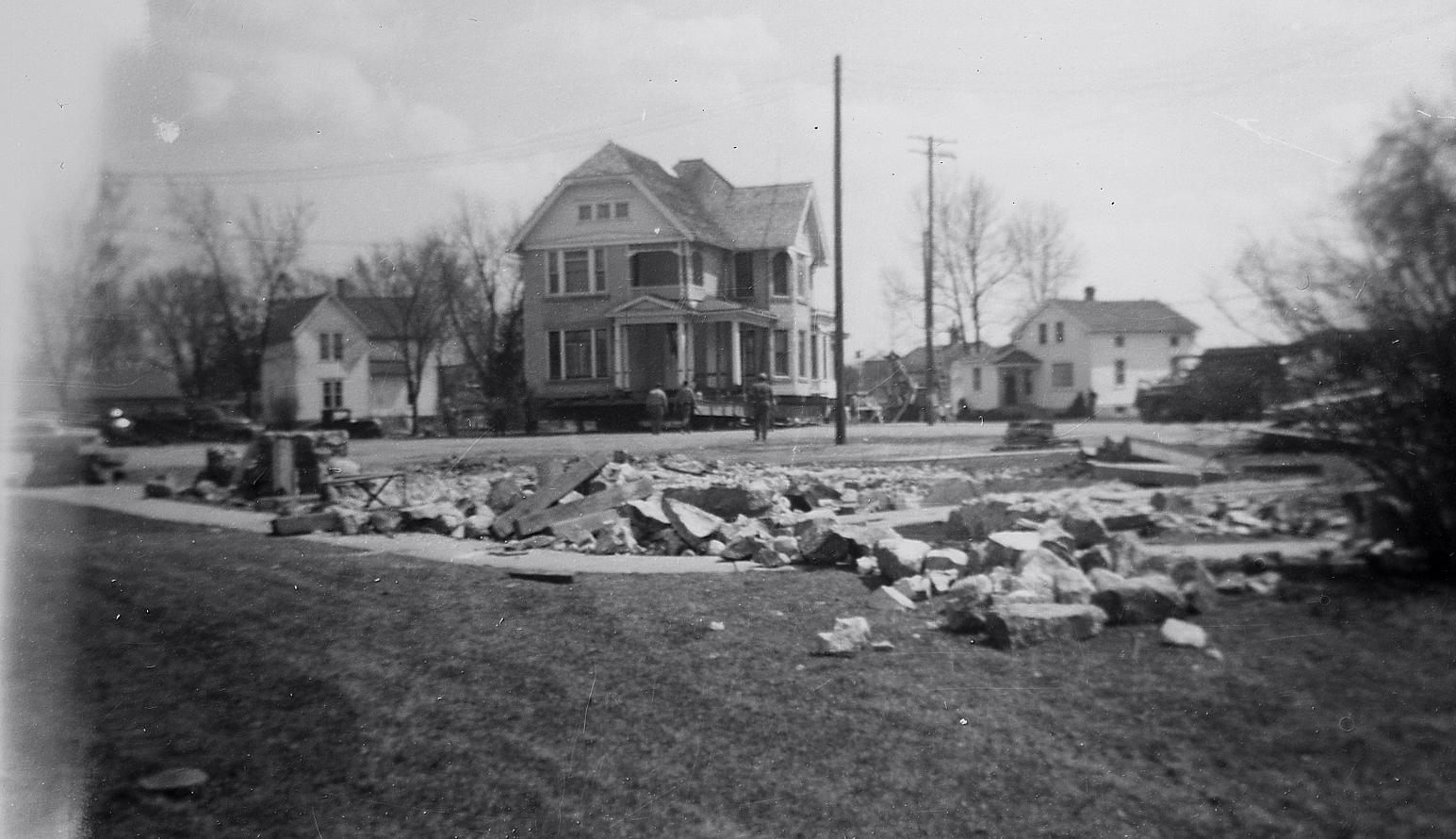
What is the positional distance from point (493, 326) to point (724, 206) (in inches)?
22.0

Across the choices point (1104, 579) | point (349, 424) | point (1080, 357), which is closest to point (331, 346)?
point (349, 424)

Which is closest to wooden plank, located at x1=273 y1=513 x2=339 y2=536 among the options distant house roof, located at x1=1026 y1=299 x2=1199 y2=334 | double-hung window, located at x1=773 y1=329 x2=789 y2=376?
double-hung window, located at x1=773 y1=329 x2=789 y2=376

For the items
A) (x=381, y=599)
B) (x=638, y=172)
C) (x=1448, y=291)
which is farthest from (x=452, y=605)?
(x=1448, y=291)

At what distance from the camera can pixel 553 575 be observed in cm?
239

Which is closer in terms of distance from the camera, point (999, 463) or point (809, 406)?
point (999, 463)

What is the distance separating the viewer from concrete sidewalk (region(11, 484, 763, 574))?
7.69 ft

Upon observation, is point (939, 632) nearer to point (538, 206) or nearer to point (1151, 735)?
point (1151, 735)

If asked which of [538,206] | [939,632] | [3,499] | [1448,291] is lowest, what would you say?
[939,632]

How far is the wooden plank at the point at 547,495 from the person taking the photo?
8.00 feet

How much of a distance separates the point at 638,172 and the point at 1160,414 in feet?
3.92

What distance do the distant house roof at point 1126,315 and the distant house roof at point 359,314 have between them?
1.34m

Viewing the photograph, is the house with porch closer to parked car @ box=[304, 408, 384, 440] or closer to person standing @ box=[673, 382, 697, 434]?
person standing @ box=[673, 382, 697, 434]

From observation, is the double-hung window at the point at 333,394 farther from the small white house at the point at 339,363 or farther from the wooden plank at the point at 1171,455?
the wooden plank at the point at 1171,455

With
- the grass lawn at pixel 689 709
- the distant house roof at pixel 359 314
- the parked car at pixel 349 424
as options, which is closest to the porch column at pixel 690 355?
the grass lawn at pixel 689 709
